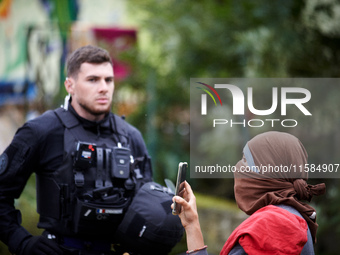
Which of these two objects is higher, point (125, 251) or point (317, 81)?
point (317, 81)

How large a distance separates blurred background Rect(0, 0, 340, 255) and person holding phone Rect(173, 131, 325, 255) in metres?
3.23

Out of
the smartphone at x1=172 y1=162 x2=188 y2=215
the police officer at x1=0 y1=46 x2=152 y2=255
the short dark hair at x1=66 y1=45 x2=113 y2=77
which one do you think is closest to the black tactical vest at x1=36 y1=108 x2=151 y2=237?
the police officer at x1=0 y1=46 x2=152 y2=255

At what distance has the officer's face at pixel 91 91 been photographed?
3461 millimetres

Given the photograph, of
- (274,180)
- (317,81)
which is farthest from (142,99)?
(274,180)

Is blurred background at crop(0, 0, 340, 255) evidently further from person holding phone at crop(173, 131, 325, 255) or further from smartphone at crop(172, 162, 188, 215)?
person holding phone at crop(173, 131, 325, 255)

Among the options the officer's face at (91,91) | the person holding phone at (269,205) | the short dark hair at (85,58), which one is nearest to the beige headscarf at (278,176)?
the person holding phone at (269,205)

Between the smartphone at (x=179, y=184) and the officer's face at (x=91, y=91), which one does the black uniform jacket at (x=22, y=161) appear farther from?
the smartphone at (x=179, y=184)

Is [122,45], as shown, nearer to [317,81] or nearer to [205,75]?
[205,75]

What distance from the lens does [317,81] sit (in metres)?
6.97

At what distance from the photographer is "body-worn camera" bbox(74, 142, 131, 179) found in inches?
129

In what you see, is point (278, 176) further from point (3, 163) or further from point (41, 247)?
point (3, 163)

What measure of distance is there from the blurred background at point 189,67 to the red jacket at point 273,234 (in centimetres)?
345

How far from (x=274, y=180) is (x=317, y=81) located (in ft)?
15.9

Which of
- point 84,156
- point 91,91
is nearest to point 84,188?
point 84,156
